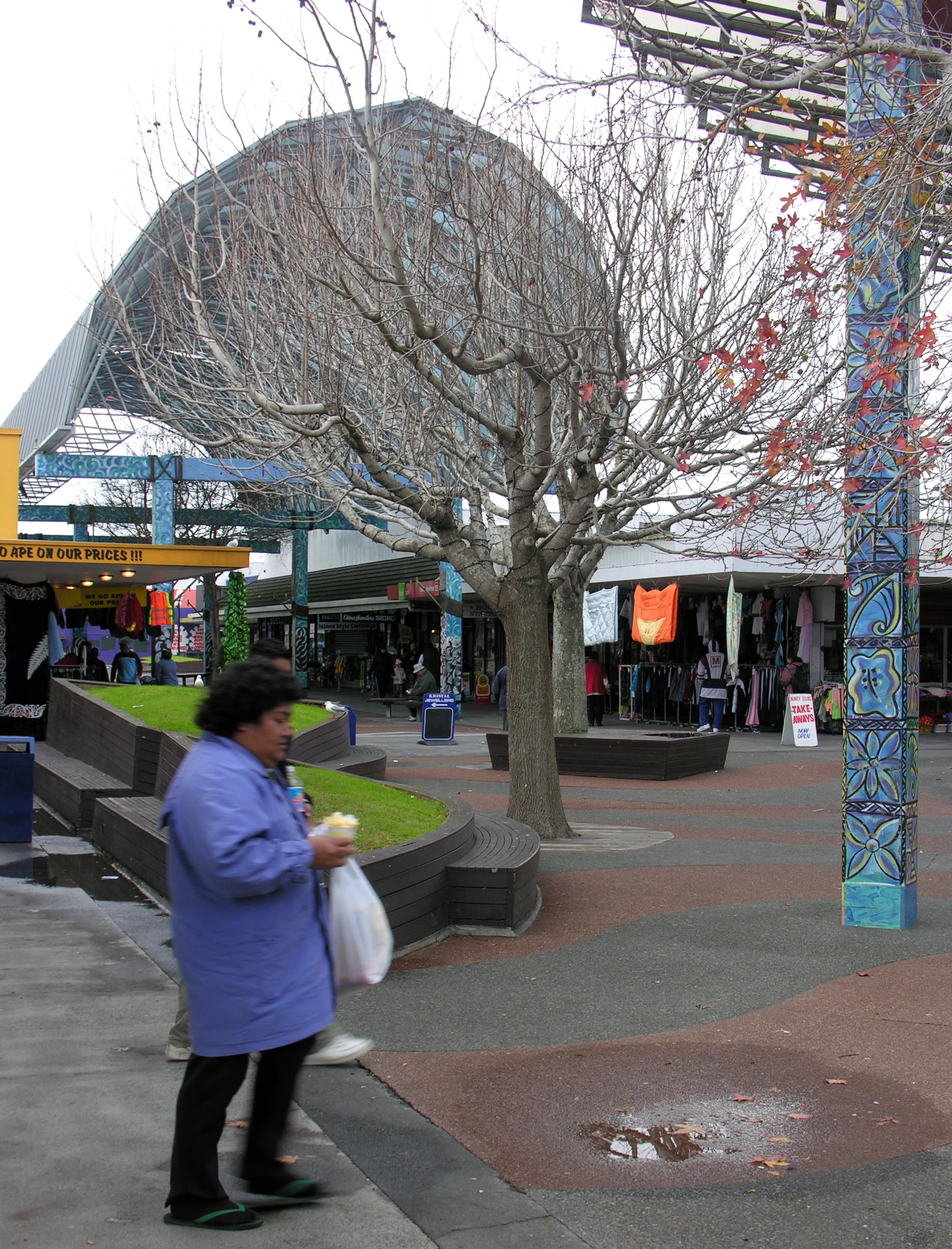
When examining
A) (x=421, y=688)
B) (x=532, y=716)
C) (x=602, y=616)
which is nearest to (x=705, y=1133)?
(x=532, y=716)

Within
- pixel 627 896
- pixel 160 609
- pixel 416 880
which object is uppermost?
pixel 160 609

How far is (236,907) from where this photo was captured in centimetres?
344

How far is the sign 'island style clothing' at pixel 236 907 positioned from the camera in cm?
338

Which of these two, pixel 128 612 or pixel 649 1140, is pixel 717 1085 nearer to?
pixel 649 1140

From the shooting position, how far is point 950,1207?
12.7 feet

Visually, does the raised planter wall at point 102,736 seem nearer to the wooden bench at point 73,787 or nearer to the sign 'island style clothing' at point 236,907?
the wooden bench at point 73,787

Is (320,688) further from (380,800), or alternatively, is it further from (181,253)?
(380,800)

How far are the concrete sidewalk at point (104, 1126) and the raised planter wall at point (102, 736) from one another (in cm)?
449

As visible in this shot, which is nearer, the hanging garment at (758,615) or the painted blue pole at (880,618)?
the painted blue pole at (880,618)

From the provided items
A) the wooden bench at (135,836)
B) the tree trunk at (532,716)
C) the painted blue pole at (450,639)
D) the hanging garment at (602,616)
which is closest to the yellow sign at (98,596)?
the hanging garment at (602,616)

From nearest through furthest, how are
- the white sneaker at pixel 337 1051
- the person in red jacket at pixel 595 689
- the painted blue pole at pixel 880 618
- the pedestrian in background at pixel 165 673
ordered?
the white sneaker at pixel 337 1051, the painted blue pole at pixel 880 618, the pedestrian in background at pixel 165 673, the person in red jacket at pixel 595 689

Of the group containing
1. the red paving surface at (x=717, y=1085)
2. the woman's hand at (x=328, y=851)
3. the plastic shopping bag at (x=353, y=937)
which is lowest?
the red paving surface at (x=717, y=1085)

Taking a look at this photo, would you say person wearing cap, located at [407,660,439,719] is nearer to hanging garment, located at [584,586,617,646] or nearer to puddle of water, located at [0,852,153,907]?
hanging garment, located at [584,586,617,646]

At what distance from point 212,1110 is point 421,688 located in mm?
23014
